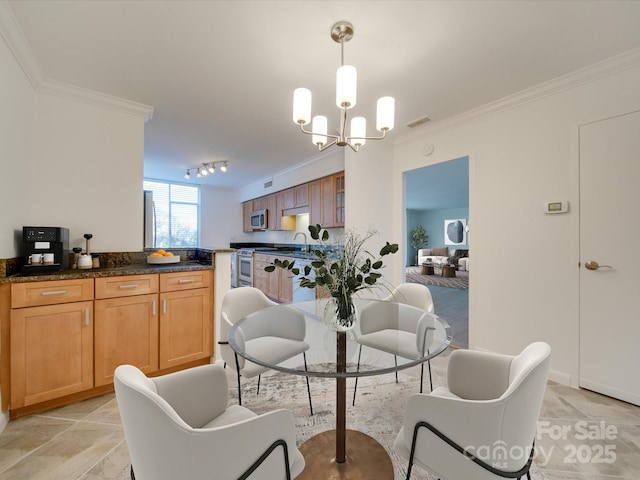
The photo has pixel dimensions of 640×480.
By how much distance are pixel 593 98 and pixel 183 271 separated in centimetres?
358

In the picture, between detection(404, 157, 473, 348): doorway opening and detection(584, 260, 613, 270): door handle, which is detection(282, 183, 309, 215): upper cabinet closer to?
detection(404, 157, 473, 348): doorway opening

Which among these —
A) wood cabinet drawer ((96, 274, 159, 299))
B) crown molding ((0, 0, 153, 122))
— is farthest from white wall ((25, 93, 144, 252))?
wood cabinet drawer ((96, 274, 159, 299))

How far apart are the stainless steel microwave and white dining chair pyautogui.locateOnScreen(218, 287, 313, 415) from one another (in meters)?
4.18

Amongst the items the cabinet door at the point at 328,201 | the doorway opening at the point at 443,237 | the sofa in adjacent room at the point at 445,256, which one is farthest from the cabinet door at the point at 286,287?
the sofa in adjacent room at the point at 445,256

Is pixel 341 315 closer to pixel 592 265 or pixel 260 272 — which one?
pixel 592 265

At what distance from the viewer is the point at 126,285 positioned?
2.21m

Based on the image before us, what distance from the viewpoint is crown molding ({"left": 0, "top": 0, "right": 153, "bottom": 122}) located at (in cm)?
168

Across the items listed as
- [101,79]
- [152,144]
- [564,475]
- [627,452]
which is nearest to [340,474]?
[564,475]

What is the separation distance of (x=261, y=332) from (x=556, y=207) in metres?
2.56

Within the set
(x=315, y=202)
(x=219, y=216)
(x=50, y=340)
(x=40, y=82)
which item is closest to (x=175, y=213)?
(x=219, y=216)

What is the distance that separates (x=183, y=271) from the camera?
98.0 inches

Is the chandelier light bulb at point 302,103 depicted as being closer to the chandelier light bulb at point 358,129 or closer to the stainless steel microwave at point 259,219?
the chandelier light bulb at point 358,129

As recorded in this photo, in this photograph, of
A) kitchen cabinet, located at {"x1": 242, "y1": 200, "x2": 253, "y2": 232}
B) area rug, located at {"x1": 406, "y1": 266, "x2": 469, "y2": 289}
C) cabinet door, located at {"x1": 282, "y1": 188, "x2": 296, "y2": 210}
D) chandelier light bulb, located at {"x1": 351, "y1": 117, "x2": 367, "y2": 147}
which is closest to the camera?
chandelier light bulb, located at {"x1": 351, "y1": 117, "x2": 367, "y2": 147}

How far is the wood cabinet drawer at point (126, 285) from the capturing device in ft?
6.93
